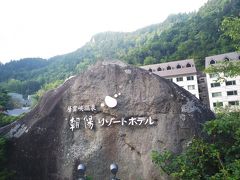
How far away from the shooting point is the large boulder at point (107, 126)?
7312mm

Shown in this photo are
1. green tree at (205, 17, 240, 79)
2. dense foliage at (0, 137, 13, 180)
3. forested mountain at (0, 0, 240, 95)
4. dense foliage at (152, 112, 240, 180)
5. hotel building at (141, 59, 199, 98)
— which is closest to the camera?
dense foliage at (152, 112, 240, 180)

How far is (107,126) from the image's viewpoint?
7625 mm

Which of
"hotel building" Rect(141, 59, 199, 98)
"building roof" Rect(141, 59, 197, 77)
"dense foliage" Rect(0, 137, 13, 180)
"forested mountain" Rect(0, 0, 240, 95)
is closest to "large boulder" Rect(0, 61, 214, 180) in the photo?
"dense foliage" Rect(0, 137, 13, 180)

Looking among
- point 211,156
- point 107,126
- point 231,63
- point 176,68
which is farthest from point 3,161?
point 176,68

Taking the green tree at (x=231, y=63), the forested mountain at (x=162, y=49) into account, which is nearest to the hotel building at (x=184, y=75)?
the forested mountain at (x=162, y=49)

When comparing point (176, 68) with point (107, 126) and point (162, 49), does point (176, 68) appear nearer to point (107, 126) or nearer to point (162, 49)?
point (162, 49)

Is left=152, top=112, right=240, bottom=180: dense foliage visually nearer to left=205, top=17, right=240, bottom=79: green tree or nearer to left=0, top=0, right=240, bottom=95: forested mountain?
left=205, top=17, right=240, bottom=79: green tree

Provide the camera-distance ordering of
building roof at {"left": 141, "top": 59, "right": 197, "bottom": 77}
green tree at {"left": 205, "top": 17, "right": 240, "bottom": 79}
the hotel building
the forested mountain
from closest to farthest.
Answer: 1. green tree at {"left": 205, "top": 17, "right": 240, "bottom": 79}
2. the hotel building
3. building roof at {"left": 141, "top": 59, "right": 197, "bottom": 77}
4. the forested mountain

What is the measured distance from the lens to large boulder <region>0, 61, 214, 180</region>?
7.31 m

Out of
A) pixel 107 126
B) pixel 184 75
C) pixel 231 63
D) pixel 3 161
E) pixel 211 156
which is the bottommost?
pixel 3 161

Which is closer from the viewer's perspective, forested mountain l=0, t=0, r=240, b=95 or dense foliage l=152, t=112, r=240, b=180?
dense foliage l=152, t=112, r=240, b=180

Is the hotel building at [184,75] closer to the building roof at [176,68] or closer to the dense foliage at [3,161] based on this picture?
the building roof at [176,68]

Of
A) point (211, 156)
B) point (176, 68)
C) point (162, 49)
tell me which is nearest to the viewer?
point (211, 156)

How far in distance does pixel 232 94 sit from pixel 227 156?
34.6 meters
